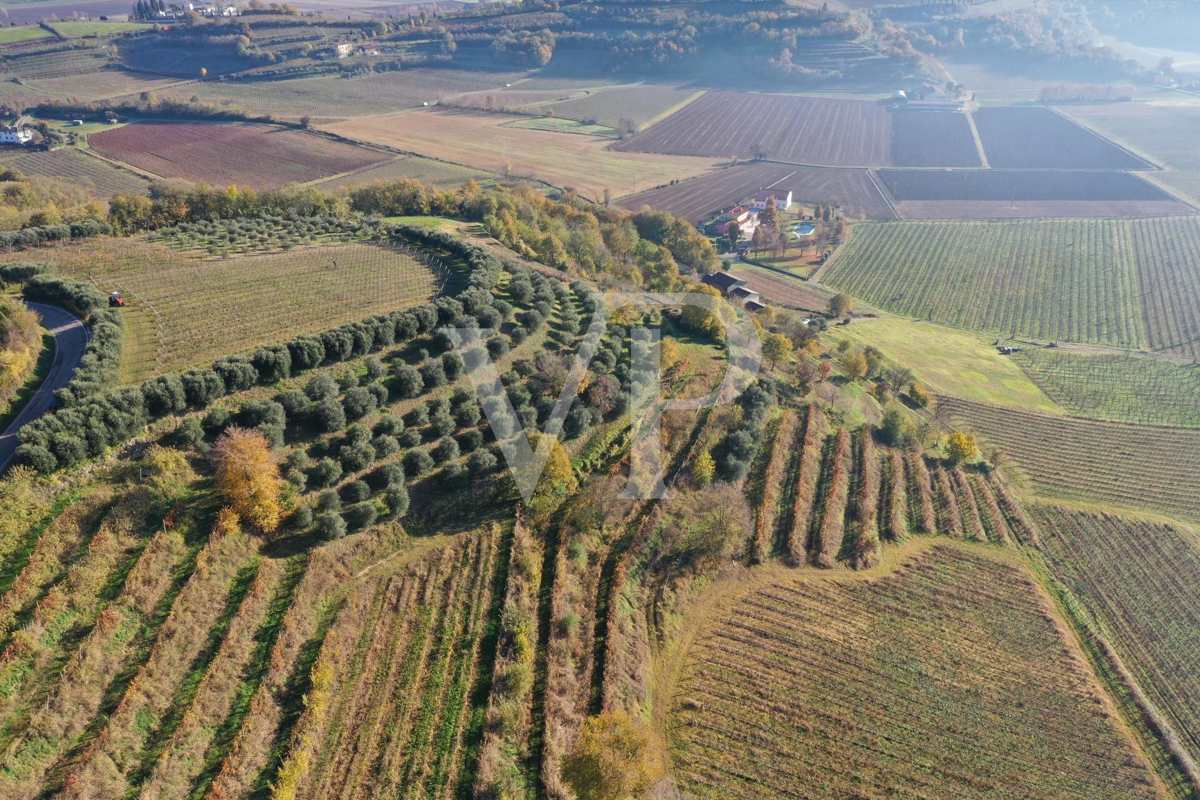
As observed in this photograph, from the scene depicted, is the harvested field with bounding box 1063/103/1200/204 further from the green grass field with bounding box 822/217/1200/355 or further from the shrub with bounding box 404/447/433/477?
the shrub with bounding box 404/447/433/477

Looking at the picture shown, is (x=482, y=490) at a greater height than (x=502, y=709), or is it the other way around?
(x=482, y=490)

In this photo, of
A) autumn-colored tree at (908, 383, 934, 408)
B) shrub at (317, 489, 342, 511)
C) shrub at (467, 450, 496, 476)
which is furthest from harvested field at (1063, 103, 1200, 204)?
shrub at (317, 489, 342, 511)

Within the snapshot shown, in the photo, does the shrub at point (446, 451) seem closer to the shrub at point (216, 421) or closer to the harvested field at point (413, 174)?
the shrub at point (216, 421)

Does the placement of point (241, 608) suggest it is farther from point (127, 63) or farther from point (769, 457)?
point (127, 63)

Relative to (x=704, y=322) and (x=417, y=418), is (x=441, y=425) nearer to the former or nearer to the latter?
(x=417, y=418)

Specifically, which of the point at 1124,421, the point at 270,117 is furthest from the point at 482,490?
the point at 270,117

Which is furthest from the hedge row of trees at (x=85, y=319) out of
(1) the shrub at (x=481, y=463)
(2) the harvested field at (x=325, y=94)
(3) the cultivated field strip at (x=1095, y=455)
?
(2) the harvested field at (x=325, y=94)
